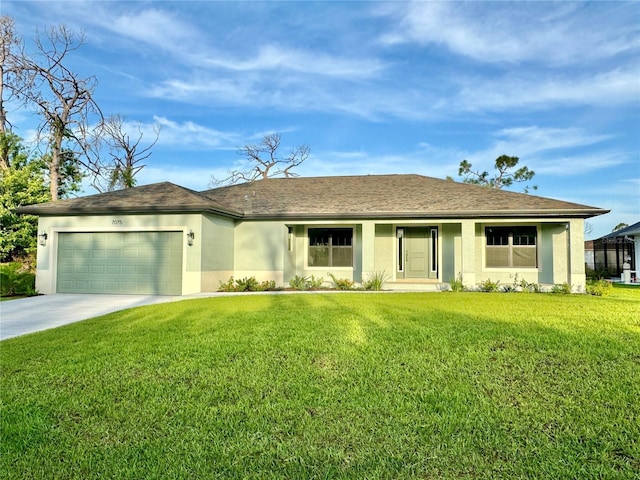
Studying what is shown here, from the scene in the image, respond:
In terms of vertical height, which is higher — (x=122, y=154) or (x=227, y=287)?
(x=122, y=154)

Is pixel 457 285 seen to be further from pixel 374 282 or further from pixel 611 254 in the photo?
pixel 611 254

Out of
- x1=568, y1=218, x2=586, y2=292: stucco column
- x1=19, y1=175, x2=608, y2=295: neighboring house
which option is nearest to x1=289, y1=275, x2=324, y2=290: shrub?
x1=19, y1=175, x2=608, y2=295: neighboring house

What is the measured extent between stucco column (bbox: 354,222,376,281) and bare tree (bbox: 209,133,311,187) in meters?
21.0

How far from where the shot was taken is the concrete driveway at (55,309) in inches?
317

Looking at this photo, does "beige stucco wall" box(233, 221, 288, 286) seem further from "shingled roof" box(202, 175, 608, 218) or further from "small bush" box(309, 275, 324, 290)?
"small bush" box(309, 275, 324, 290)

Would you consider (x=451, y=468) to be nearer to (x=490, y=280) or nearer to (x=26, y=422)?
(x=26, y=422)

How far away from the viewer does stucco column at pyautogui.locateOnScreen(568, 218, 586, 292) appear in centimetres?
1358

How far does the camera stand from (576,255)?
1365 cm

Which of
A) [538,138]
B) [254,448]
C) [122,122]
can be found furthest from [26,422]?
[122,122]

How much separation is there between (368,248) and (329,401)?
37.3 ft

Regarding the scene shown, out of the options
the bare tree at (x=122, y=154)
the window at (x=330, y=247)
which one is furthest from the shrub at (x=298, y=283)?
the bare tree at (x=122, y=154)

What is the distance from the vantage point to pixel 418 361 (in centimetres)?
487

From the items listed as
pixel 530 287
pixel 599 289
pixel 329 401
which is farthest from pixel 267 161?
pixel 329 401

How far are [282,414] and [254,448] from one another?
1.89 ft
